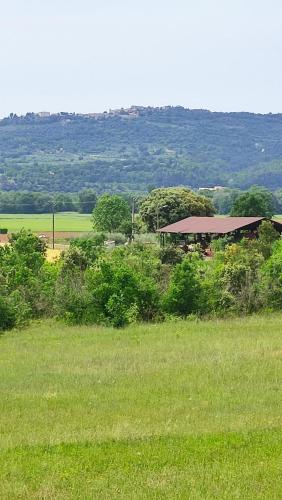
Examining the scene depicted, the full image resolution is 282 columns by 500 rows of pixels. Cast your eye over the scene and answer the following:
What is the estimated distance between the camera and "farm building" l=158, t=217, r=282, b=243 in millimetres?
65688

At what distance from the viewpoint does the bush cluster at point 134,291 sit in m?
34.6

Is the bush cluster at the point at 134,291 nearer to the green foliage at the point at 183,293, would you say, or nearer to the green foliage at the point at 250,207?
the green foliage at the point at 183,293

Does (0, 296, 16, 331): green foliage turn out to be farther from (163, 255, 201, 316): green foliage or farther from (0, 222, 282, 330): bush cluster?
(163, 255, 201, 316): green foliage

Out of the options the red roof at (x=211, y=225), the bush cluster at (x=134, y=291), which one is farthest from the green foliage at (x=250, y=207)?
the bush cluster at (x=134, y=291)

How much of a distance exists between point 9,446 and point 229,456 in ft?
12.1

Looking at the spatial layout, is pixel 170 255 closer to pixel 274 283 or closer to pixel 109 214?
pixel 274 283

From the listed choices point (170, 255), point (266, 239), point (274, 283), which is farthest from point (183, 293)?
point (266, 239)

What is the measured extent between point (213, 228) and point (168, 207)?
58.5 ft

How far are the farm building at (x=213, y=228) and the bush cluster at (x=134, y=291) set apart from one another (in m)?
24.7

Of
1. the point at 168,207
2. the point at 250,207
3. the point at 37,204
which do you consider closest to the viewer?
the point at 168,207

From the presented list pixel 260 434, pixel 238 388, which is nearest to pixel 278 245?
pixel 238 388

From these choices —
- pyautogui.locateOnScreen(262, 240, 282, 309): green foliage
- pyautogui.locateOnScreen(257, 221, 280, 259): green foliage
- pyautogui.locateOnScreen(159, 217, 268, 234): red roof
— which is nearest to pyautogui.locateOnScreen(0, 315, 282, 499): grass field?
pyautogui.locateOnScreen(262, 240, 282, 309): green foliage

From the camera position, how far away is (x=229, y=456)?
13.2 metres

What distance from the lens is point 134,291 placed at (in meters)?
35.1
